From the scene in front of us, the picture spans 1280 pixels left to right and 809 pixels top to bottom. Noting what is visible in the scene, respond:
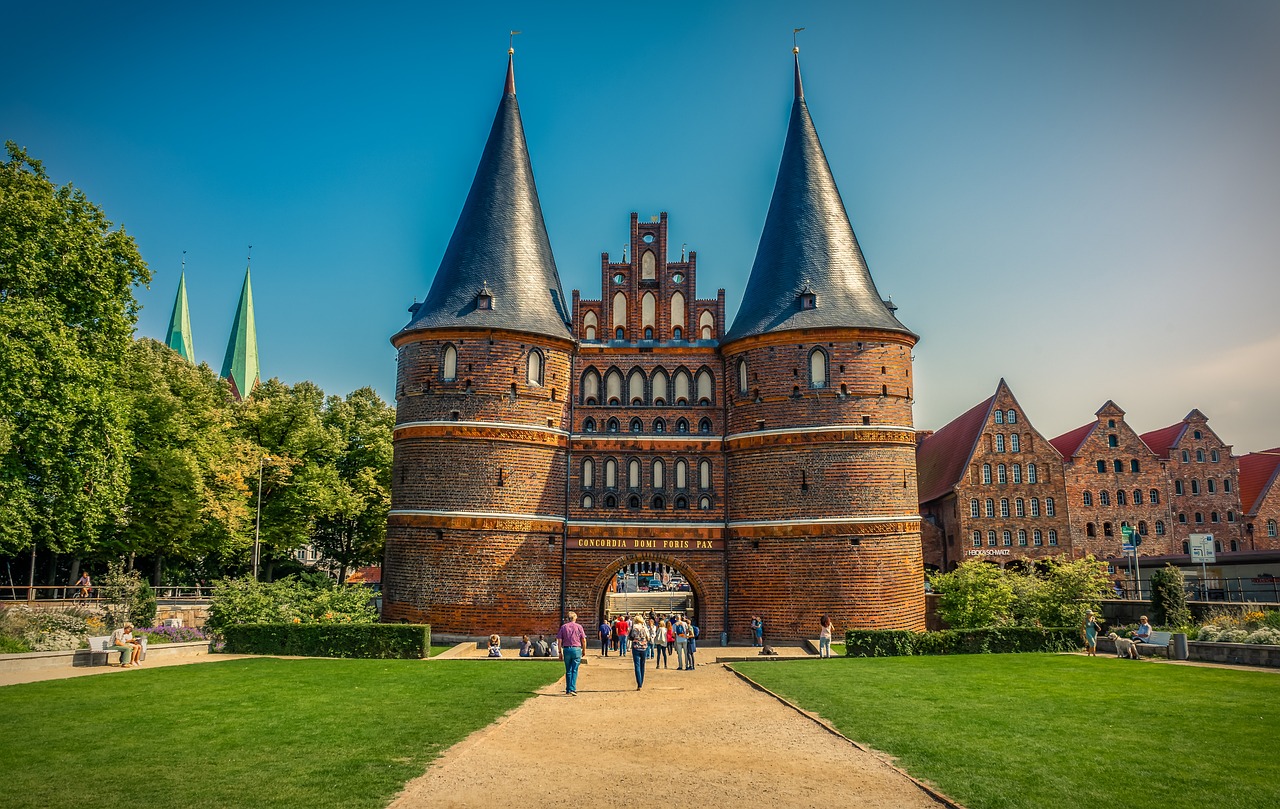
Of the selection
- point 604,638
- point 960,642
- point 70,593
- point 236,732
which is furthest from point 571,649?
point 70,593

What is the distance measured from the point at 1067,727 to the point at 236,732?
1252 cm

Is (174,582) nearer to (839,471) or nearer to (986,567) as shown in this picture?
(839,471)

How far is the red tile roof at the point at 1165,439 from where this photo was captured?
56.6 m

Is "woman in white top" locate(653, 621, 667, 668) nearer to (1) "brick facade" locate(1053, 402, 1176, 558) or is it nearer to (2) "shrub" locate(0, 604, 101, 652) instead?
(2) "shrub" locate(0, 604, 101, 652)

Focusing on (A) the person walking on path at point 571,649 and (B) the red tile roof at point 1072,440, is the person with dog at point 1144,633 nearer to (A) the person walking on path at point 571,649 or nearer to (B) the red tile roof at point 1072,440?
(A) the person walking on path at point 571,649

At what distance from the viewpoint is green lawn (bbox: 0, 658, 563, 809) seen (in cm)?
988

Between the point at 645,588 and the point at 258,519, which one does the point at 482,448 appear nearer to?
the point at 258,519

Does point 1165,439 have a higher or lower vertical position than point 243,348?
lower

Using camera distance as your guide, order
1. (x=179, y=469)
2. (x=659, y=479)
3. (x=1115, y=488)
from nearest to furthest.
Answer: (x=659, y=479)
(x=179, y=469)
(x=1115, y=488)

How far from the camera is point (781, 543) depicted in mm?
30734

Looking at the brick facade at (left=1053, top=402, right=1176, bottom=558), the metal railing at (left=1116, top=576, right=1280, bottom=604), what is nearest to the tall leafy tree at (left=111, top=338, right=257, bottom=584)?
the metal railing at (left=1116, top=576, right=1280, bottom=604)

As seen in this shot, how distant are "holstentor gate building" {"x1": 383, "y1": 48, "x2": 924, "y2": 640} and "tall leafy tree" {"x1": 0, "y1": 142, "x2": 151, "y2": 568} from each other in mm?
9254

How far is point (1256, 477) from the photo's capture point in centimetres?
5803

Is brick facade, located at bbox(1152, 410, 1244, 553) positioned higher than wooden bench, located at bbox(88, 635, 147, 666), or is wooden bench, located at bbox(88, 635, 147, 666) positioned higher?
brick facade, located at bbox(1152, 410, 1244, 553)
